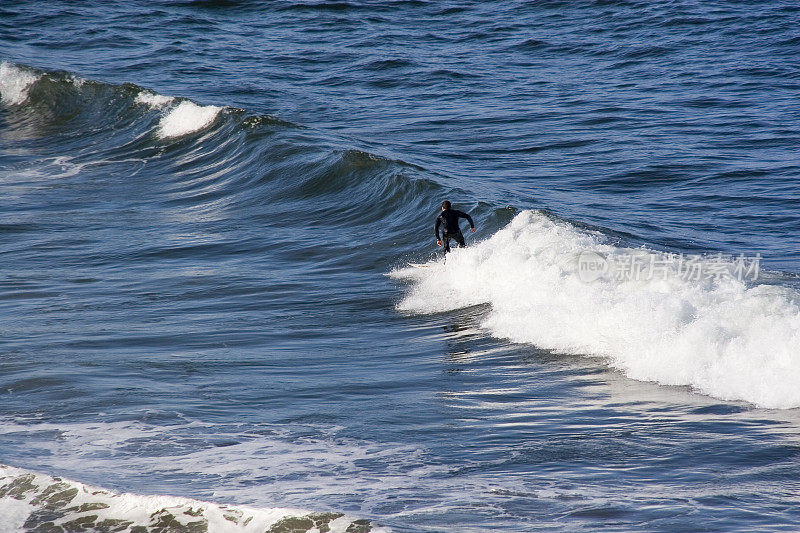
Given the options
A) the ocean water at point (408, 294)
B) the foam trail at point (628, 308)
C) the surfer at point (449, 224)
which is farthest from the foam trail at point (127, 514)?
the surfer at point (449, 224)

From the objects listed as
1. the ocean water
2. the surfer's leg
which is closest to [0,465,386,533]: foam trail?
the ocean water

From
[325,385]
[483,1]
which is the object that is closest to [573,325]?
[325,385]

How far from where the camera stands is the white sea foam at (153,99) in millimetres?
30578

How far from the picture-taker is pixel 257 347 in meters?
12.2

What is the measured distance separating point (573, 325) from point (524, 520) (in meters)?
5.75

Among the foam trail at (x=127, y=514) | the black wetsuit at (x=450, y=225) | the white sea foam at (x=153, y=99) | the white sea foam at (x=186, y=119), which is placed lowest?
the foam trail at (x=127, y=514)

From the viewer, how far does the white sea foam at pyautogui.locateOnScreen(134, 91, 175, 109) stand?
30.6 meters

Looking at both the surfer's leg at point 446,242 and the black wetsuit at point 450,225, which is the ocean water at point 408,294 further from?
the black wetsuit at point 450,225

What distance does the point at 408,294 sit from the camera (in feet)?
49.6

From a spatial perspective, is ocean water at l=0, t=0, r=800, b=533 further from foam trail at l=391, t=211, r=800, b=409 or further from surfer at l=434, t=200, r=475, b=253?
surfer at l=434, t=200, r=475, b=253

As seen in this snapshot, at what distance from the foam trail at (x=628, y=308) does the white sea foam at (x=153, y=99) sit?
1672 centimetres

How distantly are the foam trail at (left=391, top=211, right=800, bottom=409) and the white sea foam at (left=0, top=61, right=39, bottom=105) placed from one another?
22396 millimetres

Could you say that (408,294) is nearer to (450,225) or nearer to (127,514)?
(450,225)

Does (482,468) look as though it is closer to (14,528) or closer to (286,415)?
(286,415)
